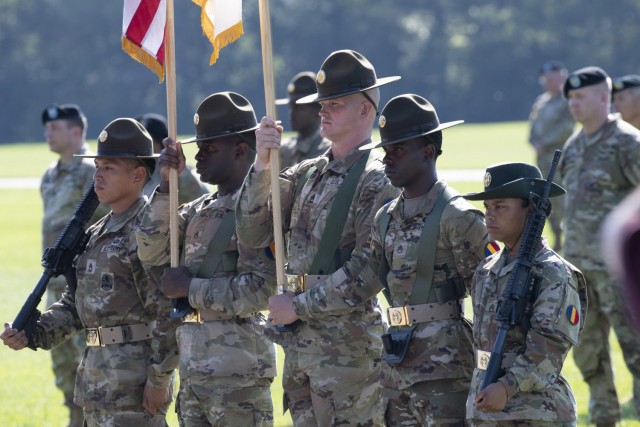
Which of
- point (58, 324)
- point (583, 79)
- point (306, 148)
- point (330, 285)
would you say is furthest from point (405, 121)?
point (306, 148)

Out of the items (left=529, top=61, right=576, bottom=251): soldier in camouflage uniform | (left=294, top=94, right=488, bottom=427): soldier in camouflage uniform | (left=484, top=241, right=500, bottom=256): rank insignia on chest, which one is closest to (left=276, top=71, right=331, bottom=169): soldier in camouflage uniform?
(left=294, top=94, right=488, bottom=427): soldier in camouflage uniform

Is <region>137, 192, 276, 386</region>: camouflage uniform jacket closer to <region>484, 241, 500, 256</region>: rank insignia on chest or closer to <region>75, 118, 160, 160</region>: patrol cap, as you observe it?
<region>75, 118, 160, 160</region>: patrol cap

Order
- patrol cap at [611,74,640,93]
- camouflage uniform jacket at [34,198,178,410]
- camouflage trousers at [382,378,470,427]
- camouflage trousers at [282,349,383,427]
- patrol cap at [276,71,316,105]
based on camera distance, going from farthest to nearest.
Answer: patrol cap at [276,71,316,105] < patrol cap at [611,74,640,93] < camouflage uniform jacket at [34,198,178,410] < camouflage trousers at [282,349,383,427] < camouflage trousers at [382,378,470,427]

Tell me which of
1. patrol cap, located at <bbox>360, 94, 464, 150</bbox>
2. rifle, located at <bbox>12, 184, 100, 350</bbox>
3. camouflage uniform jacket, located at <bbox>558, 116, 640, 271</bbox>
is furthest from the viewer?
camouflage uniform jacket, located at <bbox>558, 116, 640, 271</bbox>

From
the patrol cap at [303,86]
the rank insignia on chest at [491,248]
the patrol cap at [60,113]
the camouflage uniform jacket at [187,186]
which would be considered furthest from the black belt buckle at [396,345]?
the patrol cap at [303,86]

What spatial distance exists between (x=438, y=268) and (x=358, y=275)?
16.9 inches

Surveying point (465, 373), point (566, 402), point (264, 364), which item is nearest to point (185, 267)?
point (264, 364)

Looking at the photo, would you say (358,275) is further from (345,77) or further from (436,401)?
(345,77)

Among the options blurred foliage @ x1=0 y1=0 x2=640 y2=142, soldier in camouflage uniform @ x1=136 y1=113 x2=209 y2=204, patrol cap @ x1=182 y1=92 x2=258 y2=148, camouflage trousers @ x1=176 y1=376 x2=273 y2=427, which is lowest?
blurred foliage @ x1=0 y1=0 x2=640 y2=142

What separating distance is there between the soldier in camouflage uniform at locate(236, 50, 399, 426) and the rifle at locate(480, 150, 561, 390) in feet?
3.23

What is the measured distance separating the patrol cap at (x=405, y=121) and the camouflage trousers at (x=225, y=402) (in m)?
1.50

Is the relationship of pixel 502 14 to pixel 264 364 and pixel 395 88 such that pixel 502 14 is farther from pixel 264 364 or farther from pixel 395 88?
pixel 264 364

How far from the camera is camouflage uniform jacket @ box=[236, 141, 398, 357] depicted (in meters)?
6.21

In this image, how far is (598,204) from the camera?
8.98m
